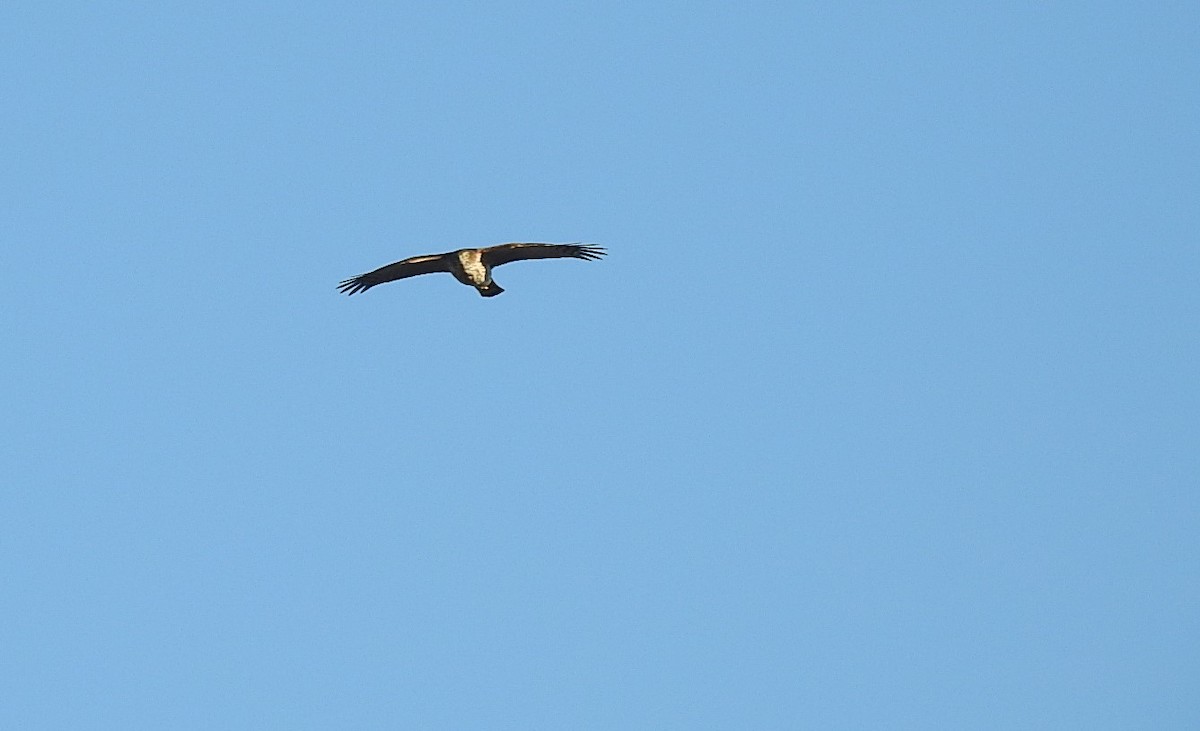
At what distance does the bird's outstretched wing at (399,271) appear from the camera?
43844 mm

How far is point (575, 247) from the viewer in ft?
141

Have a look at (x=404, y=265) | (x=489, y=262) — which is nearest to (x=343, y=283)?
(x=404, y=265)

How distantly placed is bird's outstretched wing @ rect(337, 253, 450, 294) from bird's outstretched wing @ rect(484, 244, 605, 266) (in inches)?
51.5

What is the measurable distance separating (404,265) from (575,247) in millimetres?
4454

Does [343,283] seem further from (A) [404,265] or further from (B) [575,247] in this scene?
(B) [575,247]

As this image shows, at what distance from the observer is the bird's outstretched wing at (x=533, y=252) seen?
42.3 meters

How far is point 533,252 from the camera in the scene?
42.9 meters

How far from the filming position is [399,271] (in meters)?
45.4

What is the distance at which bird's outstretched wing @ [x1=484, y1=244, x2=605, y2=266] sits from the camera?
42312mm

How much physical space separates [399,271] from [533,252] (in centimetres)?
407

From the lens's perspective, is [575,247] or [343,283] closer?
[575,247]

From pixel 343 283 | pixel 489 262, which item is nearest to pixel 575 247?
pixel 489 262

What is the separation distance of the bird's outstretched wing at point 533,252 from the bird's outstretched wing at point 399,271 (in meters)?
1.31

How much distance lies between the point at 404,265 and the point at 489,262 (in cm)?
297
